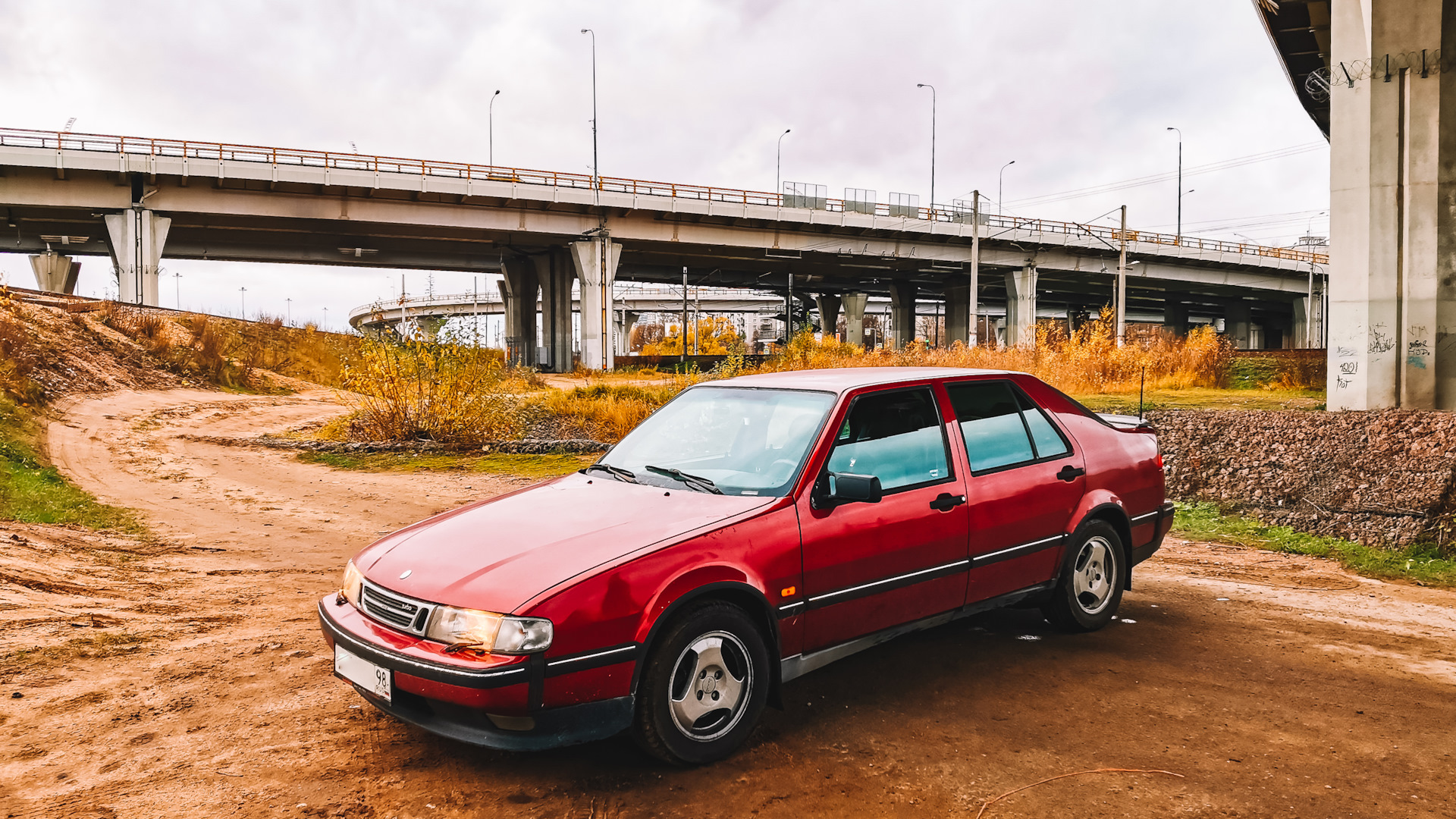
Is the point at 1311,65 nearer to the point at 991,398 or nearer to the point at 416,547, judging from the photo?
the point at 991,398

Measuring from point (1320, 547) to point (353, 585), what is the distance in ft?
25.7

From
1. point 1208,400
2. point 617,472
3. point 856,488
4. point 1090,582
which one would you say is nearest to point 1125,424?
point 1090,582

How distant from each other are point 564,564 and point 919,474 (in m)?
1.92

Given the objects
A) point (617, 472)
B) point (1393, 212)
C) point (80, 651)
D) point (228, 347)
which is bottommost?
point (80, 651)

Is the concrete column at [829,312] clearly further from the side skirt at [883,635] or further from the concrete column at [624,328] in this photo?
the side skirt at [883,635]

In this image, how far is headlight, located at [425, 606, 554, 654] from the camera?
3113mm

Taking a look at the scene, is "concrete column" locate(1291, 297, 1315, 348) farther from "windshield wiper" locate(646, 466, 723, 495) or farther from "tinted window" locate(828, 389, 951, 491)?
"windshield wiper" locate(646, 466, 723, 495)

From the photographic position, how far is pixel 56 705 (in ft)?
13.3

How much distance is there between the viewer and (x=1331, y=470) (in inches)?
351

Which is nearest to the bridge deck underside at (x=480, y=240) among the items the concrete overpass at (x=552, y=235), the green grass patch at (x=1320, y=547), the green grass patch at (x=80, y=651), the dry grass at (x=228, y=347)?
the concrete overpass at (x=552, y=235)

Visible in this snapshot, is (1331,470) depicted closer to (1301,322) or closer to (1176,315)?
(1301,322)

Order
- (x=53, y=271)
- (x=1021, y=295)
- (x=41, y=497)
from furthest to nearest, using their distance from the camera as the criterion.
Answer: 1. (x=1021, y=295)
2. (x=53, y=271)
3. (x=41, y=497)

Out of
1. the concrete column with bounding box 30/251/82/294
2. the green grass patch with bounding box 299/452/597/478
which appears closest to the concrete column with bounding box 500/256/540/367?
the concrete column with bounding box 30/251/82/294

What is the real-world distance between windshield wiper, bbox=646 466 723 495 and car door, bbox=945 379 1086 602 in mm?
1377
